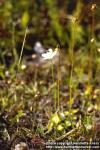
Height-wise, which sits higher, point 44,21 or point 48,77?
point 44,21

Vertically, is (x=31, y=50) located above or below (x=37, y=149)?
above

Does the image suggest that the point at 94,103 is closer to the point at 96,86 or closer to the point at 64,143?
the point at 96,86

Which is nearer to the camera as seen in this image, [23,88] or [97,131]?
[97,131]

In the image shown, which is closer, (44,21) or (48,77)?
(48,77)

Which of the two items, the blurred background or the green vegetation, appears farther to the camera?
the blurred background

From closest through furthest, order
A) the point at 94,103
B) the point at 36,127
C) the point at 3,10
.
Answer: the point at 36,127
the point at 94,103
the point at 3,10

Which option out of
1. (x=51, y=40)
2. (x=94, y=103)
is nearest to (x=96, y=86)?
(x=94, y=103)

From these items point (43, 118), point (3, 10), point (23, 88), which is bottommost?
point (43, 118)

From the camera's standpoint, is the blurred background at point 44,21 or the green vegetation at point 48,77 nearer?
the green vegetation at point 48,77
